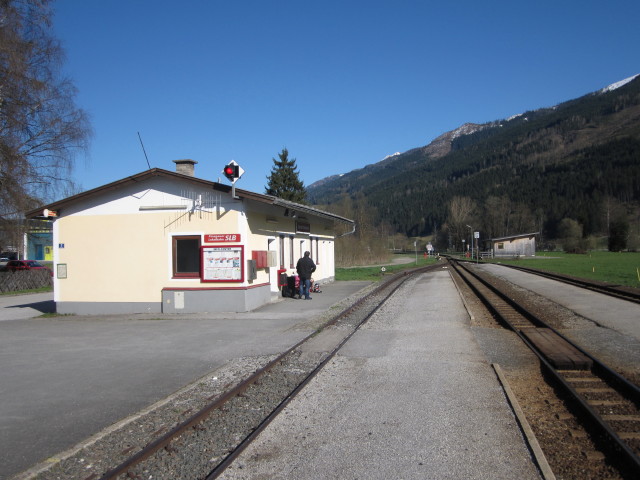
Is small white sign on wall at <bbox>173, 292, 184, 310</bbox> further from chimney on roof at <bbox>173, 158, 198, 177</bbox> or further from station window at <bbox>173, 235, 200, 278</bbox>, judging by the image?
chimney on roof at <bbox>173, 158, 198, 177</bbox>

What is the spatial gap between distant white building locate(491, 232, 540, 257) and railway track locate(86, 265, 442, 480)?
3002 inches

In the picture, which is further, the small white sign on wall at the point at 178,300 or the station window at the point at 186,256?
the station window at the point at 186,256

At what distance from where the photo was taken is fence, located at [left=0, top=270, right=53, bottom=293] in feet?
89.6

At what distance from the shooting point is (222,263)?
571 inches

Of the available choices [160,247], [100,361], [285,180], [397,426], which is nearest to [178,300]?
[160,247]

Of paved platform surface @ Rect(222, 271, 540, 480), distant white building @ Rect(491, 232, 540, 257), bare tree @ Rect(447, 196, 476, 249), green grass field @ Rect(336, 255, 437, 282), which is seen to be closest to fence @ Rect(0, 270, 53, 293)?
green grass field @ Rect(336, 255, 437, 282)

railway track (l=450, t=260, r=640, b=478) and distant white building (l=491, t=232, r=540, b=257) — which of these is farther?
distant white building (l=491, t=232, r=540, b=257)

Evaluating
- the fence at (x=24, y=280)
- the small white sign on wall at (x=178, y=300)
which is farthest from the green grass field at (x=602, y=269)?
the fence at (x=24, y=280)

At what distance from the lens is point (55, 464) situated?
4266 mm

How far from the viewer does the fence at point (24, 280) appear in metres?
27.3

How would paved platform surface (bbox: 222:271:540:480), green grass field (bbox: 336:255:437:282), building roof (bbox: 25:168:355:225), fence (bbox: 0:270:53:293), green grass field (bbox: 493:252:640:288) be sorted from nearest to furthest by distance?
paved platform surface (bbox: 222:271:540:480) < building roof (bbox: 25:168:355:225) < green grass field (bbox: 493:252:640:288) < fence (bbox: 0:270:53:293) < green grass field (bbox: 336:255:437:282)

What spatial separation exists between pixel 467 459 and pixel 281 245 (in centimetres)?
1501

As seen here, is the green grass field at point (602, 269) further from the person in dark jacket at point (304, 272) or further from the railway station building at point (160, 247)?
the railway station building at point (160, 247)

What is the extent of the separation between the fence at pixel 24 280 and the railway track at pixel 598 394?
2738 cm
